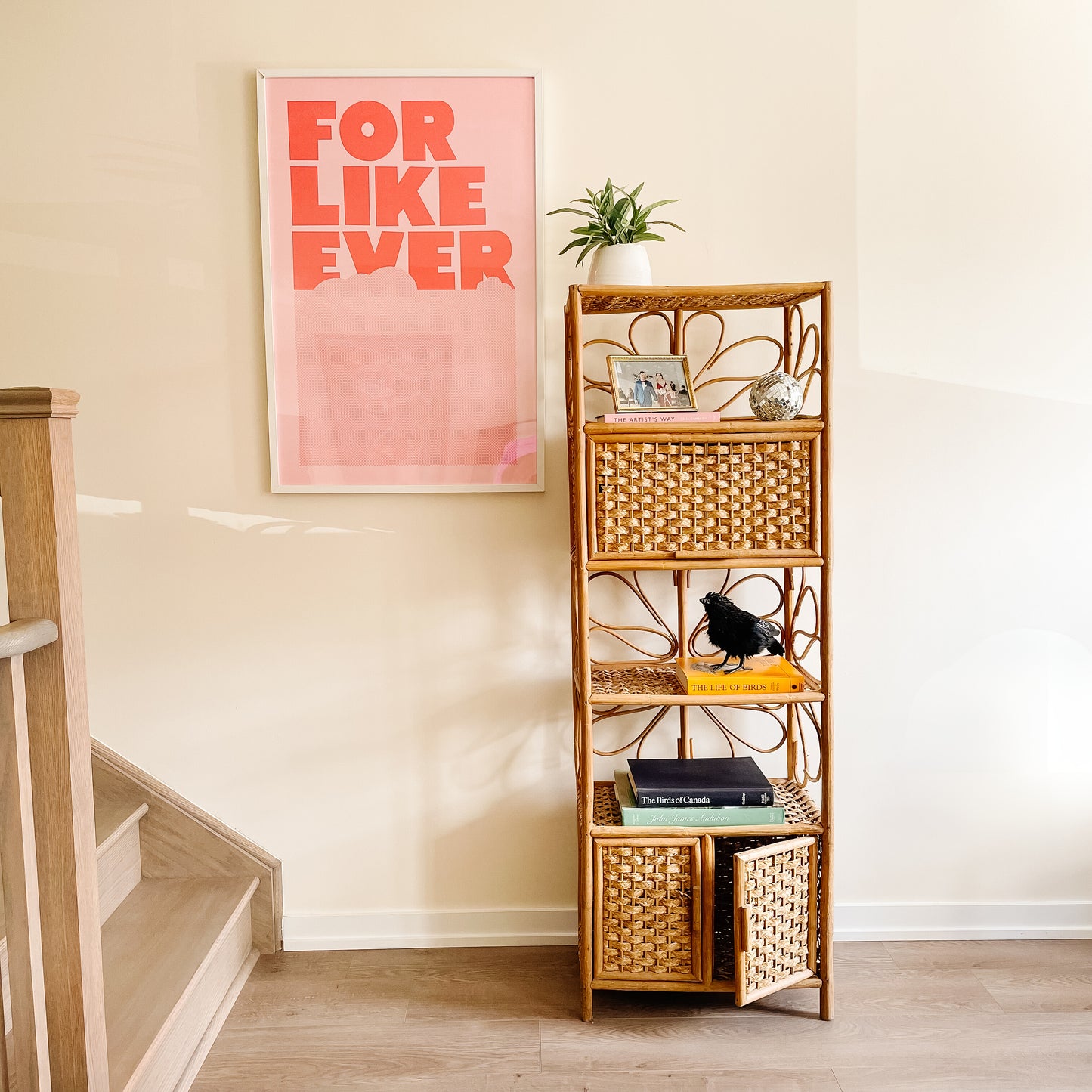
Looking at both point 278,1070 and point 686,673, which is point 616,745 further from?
point 278,1070

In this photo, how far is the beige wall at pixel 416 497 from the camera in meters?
2.00

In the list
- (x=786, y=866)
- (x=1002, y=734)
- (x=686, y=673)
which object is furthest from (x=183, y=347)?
(x=1002, y=734)

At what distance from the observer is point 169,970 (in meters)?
1.74

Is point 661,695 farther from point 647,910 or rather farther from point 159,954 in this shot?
point 159,954

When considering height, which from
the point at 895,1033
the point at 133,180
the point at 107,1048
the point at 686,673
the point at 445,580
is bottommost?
the point at 895,1033

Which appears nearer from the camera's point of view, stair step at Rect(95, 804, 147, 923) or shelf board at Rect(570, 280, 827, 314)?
shelf board at Rect(570, 280, 827, 314)

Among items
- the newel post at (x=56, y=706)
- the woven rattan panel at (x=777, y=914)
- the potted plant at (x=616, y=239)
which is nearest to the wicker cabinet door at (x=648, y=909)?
the woven rattan panel at (x=777, y=914)

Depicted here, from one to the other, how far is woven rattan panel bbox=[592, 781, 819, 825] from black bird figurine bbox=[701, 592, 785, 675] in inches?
13.2

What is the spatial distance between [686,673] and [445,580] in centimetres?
64

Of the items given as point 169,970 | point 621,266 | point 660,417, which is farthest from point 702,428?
point 169,970

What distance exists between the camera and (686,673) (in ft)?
6.00

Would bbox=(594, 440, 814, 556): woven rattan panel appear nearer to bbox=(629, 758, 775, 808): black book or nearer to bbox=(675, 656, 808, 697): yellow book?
bbox=(675, 656, 808, 697): yellow book

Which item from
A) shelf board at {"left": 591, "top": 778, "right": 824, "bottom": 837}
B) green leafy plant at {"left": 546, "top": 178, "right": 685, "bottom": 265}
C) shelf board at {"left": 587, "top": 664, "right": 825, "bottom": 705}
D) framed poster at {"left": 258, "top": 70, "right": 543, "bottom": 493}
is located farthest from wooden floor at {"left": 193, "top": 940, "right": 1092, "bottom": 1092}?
green leafy plant at {"left": 546, "top": 178, "right": 685, "bottom": 265}

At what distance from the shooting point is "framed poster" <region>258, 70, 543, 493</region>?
78.6 inches
